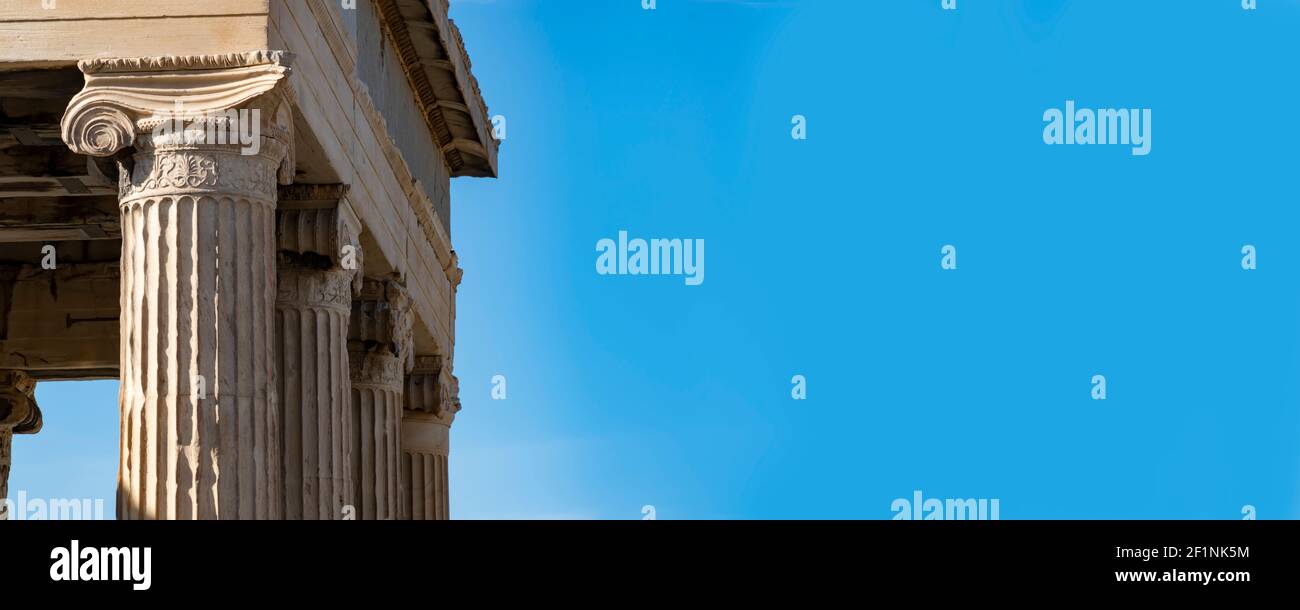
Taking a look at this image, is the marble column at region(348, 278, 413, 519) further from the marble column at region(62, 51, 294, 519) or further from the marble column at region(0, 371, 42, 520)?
the marble column at region(62, 51, 294, 519)

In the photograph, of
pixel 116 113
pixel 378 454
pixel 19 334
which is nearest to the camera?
pixel 116 113

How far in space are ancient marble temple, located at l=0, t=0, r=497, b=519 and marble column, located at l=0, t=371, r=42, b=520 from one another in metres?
0.11

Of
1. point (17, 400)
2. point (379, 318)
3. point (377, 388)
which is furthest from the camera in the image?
point (17, 400)

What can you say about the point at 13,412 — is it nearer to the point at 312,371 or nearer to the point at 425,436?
the point at 425,436

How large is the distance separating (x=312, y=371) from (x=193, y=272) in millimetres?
6790

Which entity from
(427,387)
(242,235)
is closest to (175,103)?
(242,235)

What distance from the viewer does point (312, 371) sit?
3659cm

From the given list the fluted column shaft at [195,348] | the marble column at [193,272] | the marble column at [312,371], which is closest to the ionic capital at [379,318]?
the marble column at [312,371]
